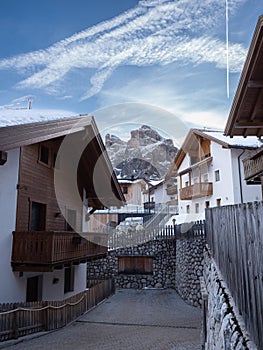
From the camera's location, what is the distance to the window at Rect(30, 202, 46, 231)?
34.1 ft

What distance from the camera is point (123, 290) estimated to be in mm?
19141

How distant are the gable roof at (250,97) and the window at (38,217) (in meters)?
7.02

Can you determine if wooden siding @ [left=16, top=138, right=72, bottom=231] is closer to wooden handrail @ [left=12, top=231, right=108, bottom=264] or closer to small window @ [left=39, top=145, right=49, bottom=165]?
small window @ [left=39, top=145, right=49, bottom=165]

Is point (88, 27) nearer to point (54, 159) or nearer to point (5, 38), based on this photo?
point (5, 38)

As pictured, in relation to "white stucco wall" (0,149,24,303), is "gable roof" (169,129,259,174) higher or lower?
higher

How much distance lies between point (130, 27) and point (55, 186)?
9.66 metres

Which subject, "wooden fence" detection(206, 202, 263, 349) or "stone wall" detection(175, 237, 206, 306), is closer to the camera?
"wooden fence" detection(206, 202, 263, 349)

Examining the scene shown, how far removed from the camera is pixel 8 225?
859cm

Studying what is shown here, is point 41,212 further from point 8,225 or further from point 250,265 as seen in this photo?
point 250,265

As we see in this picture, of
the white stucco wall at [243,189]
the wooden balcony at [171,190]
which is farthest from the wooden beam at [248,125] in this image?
the wooden balcony at [171,190]

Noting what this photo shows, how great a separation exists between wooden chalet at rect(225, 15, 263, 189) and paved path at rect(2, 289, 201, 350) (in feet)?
19.1

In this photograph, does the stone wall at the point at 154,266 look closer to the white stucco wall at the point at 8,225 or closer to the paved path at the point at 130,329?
the paved path at the point at 130,329

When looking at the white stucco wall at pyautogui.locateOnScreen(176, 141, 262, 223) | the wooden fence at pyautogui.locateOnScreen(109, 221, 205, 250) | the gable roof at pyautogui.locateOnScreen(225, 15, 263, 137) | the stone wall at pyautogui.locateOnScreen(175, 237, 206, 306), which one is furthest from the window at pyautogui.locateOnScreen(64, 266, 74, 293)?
the white stucco wall at pyautogui.locateOnScreen(176, 141, 262, 223)

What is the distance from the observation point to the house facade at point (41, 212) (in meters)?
8.30
